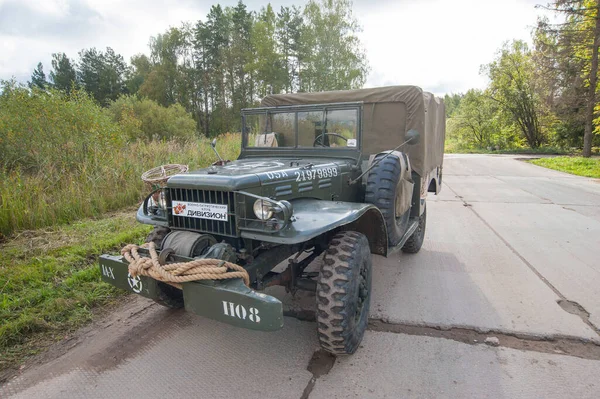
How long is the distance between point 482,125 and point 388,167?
139 ft

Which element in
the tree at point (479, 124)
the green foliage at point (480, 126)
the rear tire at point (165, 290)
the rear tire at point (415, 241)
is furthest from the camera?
the tree at point (479, 124)

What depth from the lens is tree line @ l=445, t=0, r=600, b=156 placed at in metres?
20.2

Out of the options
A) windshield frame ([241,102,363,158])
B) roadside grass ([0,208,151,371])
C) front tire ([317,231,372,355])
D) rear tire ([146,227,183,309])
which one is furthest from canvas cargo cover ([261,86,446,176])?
roadside grass ([0,208,151,371])

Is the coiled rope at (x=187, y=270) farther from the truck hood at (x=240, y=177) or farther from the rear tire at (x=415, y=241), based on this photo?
the rear tire at (x=415, y=241)

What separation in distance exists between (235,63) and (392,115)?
31596 mm

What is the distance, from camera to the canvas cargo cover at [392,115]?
4645 mm

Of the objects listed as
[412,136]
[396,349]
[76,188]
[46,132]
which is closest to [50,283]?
[76,188]

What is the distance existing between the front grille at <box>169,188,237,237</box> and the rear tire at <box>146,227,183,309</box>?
254 mm

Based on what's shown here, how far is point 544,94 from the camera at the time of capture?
2425 centimetres

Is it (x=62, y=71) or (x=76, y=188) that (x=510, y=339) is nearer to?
(x=76, y=188)

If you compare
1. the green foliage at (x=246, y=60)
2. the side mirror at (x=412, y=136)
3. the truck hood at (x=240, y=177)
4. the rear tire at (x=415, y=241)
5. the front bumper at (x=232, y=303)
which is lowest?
the rear tire at (x=415, y=241)

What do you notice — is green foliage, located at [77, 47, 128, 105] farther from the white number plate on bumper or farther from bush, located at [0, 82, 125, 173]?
the white number plate on bumper

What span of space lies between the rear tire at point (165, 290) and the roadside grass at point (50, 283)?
2.47 feet

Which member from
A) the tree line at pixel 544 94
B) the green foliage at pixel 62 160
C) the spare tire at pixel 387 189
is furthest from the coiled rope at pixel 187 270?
the tree line at pixel 544 94
